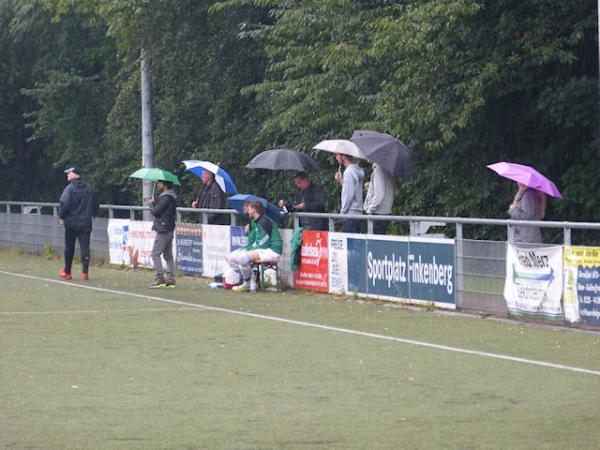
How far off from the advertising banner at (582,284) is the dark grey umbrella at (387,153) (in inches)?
180

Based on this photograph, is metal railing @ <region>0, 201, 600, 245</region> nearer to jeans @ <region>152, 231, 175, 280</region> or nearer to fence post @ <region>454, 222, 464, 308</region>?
fence post @ <region>454, 222, 464, 308</region>

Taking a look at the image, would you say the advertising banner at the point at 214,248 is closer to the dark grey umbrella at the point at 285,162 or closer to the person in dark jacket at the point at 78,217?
the dark grey umbrella at the point at 285,162

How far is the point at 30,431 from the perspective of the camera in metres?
8.83

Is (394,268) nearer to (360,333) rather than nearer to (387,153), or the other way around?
(387,153)

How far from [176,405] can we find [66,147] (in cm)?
3381

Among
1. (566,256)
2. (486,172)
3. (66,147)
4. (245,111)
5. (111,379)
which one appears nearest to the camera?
(111,379)

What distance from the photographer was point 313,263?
19984 mm

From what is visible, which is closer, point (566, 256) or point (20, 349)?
point (20, 349)

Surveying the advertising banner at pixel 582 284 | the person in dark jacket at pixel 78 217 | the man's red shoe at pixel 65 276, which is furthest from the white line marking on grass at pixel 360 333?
the advertising banner at pixel 582 284

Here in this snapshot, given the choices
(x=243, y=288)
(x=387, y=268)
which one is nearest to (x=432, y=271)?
(x=387, y=268)

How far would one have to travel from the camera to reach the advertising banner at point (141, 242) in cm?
2556

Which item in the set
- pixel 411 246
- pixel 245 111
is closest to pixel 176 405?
pixel 411 246

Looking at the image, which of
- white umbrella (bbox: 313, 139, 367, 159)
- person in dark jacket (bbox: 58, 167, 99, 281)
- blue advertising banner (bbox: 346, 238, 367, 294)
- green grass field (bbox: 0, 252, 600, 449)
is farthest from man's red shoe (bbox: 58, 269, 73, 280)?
blue advertising banner (bbox: 346, 238, 367, 294)

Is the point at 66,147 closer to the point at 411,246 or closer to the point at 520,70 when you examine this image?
the point at 520,70
